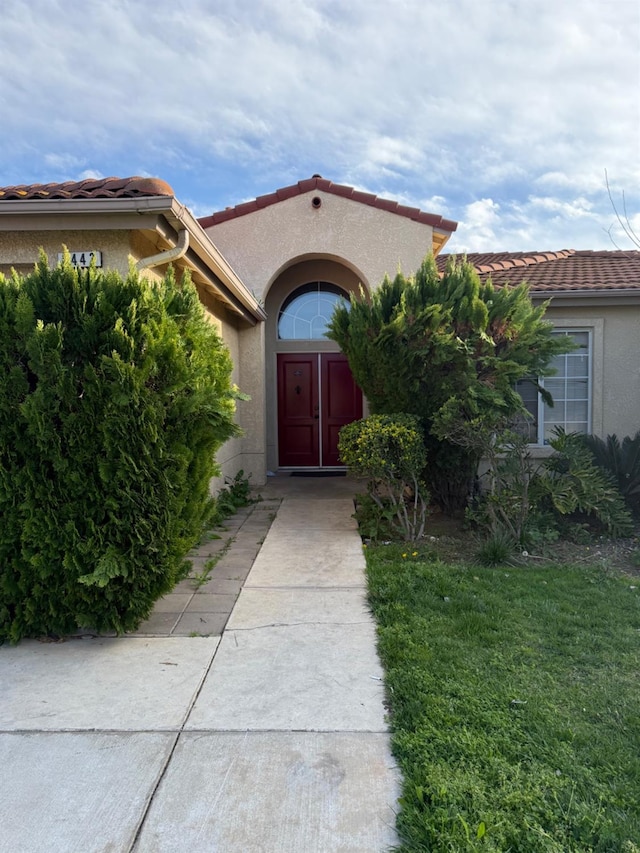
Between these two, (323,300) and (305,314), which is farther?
(305,314)

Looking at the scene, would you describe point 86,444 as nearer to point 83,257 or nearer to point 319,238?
point 83,257

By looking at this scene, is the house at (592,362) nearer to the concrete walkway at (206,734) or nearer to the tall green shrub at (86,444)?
the concrete walkway at (206,734)

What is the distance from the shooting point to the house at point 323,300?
8.70 meters

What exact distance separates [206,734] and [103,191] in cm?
436

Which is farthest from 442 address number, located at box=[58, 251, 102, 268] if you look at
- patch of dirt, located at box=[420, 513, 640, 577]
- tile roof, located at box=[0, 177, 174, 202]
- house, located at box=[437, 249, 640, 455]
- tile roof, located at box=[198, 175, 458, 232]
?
house, located at box=[437, 249, 640, 455]

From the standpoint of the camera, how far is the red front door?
1184 centimetres

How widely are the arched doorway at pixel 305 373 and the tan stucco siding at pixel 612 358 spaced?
4560 mm

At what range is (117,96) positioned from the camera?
9.16 meters

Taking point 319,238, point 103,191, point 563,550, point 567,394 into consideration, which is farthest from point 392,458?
point 319,238

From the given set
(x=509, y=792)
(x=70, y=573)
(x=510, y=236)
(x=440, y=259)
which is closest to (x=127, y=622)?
(x=70, y=573)

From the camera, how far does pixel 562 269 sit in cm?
1014

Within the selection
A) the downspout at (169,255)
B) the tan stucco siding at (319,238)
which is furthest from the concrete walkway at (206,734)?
the tan stucco siding at (319,238)

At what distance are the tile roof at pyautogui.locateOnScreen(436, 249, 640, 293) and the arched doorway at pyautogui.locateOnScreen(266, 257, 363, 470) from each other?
9.04 feet

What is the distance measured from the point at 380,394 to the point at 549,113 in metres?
4.78
